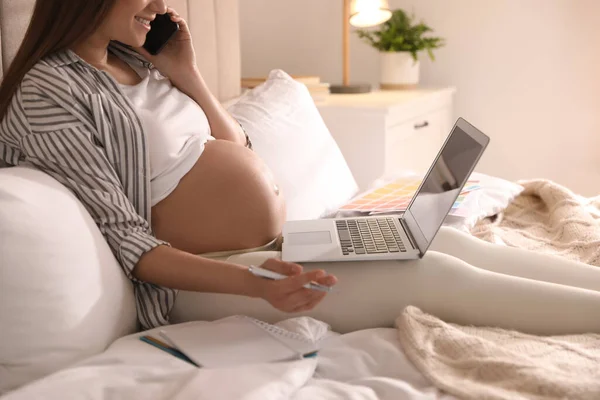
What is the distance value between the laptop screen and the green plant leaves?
5.27 ft

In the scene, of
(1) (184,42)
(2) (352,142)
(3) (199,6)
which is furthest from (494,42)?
(1) (184,42)

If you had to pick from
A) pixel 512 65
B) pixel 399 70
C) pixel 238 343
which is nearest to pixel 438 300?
pixel 238 343

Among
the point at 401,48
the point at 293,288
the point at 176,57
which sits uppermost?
the point at 176,57

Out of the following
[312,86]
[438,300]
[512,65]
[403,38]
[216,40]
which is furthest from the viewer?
[512,65]

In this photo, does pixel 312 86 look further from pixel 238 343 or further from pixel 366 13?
pixel 238 343

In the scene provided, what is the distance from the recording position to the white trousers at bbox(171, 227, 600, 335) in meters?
1.11

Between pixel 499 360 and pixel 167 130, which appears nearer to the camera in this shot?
pixel 499 360

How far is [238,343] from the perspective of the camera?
106 centimetres

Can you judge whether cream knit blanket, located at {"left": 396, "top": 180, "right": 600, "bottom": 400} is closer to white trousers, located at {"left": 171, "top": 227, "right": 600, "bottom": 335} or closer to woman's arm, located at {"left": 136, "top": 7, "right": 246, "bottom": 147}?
white trousers, located at {"left": 171, "top": 227, "right": 600, "bottom": 335}

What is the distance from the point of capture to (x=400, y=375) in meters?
1.01

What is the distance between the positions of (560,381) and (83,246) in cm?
66

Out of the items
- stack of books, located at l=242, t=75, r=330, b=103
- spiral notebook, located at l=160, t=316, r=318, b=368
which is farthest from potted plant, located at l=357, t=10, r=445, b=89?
spiral notebook, located at l=160, t=316, r=318, b=368

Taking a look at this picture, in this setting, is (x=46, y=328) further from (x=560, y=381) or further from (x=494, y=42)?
(x=494, y=42)

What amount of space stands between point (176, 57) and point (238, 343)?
0.70 metres
